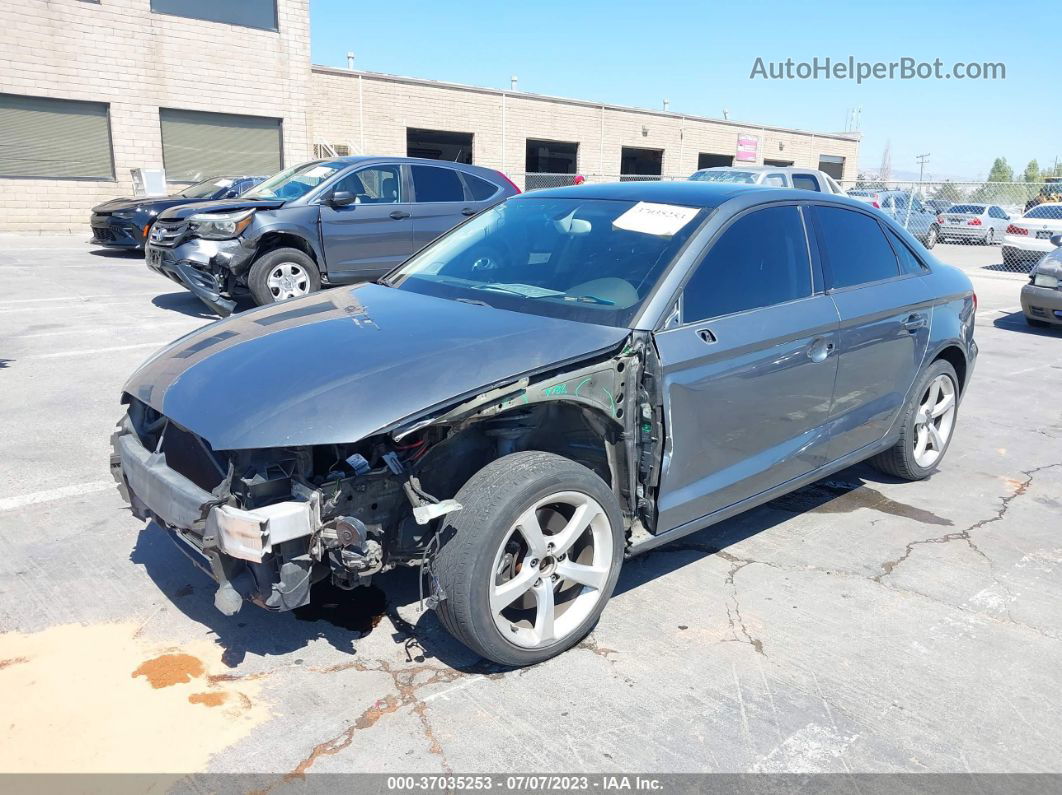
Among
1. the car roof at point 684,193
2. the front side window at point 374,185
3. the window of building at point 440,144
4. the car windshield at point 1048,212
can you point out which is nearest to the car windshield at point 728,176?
the front side window at point 374,185

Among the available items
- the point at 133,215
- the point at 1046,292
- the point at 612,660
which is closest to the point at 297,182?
the point at 133,215

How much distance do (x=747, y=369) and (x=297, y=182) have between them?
8.00 meters

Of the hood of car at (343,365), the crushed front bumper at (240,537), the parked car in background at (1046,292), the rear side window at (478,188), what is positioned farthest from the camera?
the rear side window at (478,188)

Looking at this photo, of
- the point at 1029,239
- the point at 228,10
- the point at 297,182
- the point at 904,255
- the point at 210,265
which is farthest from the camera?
the point at 228,10

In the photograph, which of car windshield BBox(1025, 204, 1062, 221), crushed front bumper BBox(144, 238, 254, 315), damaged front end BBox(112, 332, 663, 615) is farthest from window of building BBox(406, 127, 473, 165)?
damaged front end BBox(112, 332, 663, 615)

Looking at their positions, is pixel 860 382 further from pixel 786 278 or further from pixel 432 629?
pixel 432 629

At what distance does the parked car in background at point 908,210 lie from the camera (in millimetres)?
23734

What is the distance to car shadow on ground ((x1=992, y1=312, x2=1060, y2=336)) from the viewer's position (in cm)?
1131

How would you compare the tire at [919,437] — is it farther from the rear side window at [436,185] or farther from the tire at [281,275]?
the rear side window at [436,185]

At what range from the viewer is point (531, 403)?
307cm

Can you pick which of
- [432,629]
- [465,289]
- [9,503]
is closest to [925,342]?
[465,289]

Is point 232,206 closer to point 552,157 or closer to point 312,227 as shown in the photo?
point 312,227

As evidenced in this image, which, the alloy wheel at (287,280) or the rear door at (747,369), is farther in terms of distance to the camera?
the alloy wheel at (287,280)

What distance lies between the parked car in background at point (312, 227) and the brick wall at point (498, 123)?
15406 millimetres
